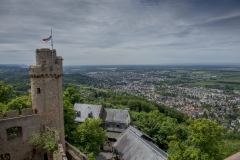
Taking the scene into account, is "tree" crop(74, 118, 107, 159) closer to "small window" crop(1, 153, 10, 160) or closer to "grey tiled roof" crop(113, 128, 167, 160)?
"grey tiled roof" crop(113, 128, 167, 160)

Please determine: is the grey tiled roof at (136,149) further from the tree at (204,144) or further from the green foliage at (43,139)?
the green foliage at (43,139)

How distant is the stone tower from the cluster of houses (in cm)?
1534

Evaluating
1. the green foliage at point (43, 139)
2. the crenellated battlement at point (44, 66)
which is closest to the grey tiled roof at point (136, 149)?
the green foliage at point (43, 139)

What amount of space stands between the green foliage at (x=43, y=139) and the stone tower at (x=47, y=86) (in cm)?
81

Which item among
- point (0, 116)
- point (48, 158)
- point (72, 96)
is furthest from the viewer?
point (72, 96)

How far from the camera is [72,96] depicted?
53188 millimetres

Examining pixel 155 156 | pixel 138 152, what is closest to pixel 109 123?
pixel 138 152

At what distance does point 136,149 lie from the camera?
31.4 metres

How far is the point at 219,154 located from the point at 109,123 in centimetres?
3194

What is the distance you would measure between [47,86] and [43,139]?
5490 mm

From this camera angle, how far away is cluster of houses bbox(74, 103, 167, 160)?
30.0 meters

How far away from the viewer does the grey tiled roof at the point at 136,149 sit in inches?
1119

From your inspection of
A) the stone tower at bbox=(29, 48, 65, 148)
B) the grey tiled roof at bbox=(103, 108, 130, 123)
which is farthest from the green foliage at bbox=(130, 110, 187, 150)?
the stone tower at bbox=(29, 48, 65, 148)

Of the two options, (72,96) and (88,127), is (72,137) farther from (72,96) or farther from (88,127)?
(72,96)
